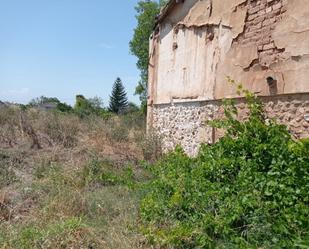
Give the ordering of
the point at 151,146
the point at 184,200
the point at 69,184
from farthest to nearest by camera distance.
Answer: the point at 151,146 → the point at 69,184 → the point at 184,200

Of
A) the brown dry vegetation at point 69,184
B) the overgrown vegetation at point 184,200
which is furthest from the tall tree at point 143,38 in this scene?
the overgrown vegetation at point 184,200

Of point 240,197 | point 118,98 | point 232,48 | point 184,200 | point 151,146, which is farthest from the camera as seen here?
point 118,98

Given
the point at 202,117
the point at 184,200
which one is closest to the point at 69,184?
the point at 184,200

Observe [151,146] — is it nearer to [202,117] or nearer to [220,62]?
[202,117]

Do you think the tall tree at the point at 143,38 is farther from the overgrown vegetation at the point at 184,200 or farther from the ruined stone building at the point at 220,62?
the overgrown vegetation at the point at 184,200

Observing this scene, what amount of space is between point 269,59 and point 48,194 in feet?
14.3

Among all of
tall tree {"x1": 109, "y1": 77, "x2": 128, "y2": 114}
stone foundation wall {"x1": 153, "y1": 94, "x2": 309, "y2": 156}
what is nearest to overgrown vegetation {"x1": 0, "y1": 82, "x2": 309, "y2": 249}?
stone foundation wall {"x1": 153, "y1": 94, "x2": 309, "y2": 156}

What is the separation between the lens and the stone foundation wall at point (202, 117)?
5.40 meters

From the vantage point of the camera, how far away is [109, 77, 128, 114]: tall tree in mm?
46562

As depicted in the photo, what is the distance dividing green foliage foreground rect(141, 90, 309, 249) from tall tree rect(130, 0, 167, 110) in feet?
70.3

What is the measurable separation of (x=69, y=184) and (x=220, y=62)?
4055 mm

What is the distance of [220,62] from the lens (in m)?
7.52

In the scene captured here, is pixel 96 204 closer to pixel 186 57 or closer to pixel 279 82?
pixel 279 82

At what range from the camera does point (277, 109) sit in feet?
19.1
